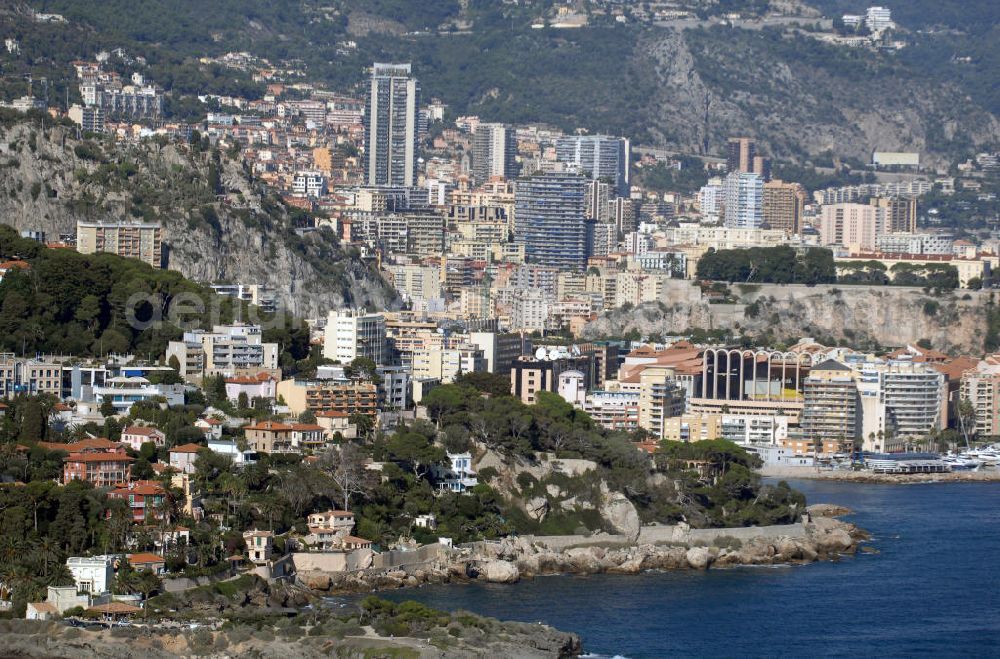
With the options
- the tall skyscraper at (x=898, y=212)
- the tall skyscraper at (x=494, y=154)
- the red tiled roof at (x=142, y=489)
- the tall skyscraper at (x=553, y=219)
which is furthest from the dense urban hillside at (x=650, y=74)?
the red tiled roof at (x=142, y=489)

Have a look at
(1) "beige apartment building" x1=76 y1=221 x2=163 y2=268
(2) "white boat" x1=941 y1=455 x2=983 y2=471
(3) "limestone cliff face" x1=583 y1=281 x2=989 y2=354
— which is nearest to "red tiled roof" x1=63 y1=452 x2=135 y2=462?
(1) "beige apartment building" x1=76 y1=221 x2=163 y2=268

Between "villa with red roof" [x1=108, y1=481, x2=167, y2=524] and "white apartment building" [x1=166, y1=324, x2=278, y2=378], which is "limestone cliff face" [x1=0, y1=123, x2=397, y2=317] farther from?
"villa with red roof" [x1=108, y1=481, x2=167, y2=524]

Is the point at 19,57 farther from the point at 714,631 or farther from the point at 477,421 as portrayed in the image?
the point at 714,631

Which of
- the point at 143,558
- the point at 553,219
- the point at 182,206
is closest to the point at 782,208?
the point at 553,219

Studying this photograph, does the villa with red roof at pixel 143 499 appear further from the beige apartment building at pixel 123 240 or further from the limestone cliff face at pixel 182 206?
the limestone cliff face at pixel 182 206

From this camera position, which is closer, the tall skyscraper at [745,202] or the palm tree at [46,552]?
the palm tree at [46,552]

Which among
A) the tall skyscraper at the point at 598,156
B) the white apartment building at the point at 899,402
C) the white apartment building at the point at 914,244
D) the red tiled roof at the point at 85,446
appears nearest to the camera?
the red tiled roof at the point at 85,446

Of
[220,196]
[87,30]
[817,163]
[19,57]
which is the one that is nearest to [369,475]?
[220,196]
